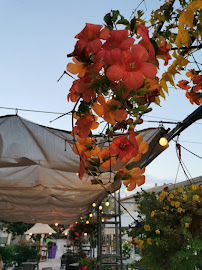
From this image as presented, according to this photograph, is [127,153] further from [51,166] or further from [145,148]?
[51,166]

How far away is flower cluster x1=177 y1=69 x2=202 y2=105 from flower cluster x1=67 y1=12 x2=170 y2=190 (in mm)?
252

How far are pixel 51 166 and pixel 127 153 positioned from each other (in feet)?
6.04

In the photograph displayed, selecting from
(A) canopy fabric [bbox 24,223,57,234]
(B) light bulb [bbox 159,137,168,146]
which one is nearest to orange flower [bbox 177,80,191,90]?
(B) light bulb [bbox 159,137,168,146]

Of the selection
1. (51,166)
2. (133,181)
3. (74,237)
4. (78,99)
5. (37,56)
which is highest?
(37,56)

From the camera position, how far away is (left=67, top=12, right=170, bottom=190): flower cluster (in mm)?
427

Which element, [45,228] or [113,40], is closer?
[113,40]

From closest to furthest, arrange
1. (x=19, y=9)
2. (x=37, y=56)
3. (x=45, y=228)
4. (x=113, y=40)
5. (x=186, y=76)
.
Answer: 1. (x=113, y=40)
2. (x=186, y=76)
3. (x=19, y=9)
4. (x=37, y=56)
5. (x=45, y=228)

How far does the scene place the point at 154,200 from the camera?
5.71ft

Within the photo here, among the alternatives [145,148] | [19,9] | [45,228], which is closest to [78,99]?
[145,148]

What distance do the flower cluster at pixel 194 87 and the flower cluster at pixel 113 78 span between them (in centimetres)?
25

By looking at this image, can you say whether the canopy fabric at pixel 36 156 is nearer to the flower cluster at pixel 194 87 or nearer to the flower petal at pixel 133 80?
the flower cluster at pixel 194 87

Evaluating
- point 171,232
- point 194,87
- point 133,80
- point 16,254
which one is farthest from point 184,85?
point 16,254

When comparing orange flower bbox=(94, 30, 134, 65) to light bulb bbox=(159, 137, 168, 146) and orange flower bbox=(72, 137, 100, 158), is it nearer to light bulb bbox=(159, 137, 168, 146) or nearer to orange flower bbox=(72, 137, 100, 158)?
orange flower bbox=(72, 137, 100, 158)

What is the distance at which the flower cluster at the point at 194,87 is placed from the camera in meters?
0.80
